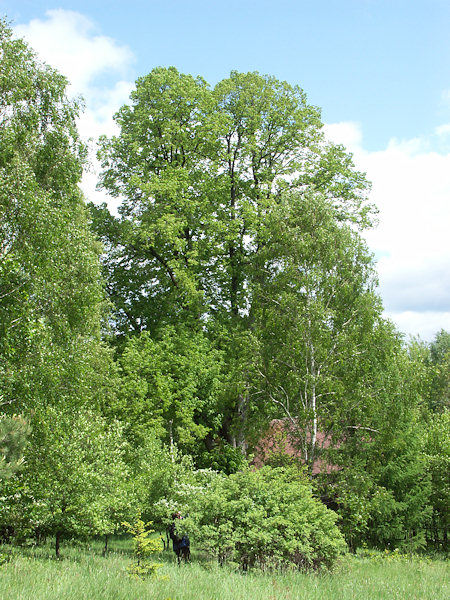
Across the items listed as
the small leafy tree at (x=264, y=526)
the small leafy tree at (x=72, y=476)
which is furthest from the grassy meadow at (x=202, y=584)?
the small leafy tree at (x=72, y=476)

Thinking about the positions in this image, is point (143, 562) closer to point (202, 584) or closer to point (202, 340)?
point (202, 584)

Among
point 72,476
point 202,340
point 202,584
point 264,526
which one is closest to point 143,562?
point 202,584

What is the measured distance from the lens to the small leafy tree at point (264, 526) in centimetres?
1278

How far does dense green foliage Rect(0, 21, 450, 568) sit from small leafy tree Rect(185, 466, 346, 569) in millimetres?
60

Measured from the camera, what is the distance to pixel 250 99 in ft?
93.4

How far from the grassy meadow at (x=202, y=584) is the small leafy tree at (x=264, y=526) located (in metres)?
0.62

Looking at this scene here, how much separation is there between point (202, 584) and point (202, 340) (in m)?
16.0

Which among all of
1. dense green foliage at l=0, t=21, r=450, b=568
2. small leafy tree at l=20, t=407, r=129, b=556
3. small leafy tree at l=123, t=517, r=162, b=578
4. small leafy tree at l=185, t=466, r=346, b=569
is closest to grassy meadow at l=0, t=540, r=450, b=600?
small leafy tree at l=123, t=517, r=162, b=578

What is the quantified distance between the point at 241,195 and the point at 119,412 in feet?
42.9

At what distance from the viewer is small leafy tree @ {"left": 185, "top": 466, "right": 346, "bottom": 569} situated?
1278 cm

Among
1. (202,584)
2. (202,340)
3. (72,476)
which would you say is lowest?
(202,584)

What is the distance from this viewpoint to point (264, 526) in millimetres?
12945

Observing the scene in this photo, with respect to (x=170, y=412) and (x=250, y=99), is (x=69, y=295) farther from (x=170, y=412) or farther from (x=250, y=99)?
(x=250, y=99)

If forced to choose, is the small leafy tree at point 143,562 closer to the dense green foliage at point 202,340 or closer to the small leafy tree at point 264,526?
the dense green foliage at point 202,340
